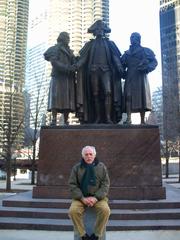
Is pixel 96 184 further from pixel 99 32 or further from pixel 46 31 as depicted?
pixel 46 31

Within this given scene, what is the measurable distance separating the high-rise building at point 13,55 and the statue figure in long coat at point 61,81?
20.7m

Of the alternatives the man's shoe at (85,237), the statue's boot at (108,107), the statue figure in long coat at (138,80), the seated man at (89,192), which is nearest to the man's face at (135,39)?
the statue figure in long coat at (138,80)

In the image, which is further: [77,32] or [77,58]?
[77,32]

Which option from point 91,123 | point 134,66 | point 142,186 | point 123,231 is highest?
point 134,66

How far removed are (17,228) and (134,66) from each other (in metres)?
5.95

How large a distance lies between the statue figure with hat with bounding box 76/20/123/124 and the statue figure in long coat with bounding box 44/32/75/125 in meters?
0.24

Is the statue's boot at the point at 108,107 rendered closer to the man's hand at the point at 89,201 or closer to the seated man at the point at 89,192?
the seated man at the point at 89,192

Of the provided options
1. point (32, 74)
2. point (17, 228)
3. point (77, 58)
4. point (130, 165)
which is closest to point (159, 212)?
point (130, 165)

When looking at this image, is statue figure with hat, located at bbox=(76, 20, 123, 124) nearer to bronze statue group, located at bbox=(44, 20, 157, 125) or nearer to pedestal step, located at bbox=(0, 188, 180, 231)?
bronze statue group, located at bbox=(44, 20, 157, 125)

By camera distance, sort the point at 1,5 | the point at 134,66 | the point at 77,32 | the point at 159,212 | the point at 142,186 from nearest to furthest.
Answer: the point at 159,212, the point at 142,186, the point at 134,66, the point at 77,32, the point at 1,5

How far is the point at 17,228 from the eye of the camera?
8.68m

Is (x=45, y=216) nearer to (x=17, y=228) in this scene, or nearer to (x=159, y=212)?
(x=17, y=228)

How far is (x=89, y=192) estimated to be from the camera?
6.25 meters

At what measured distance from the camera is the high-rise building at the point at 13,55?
34.1 metres
